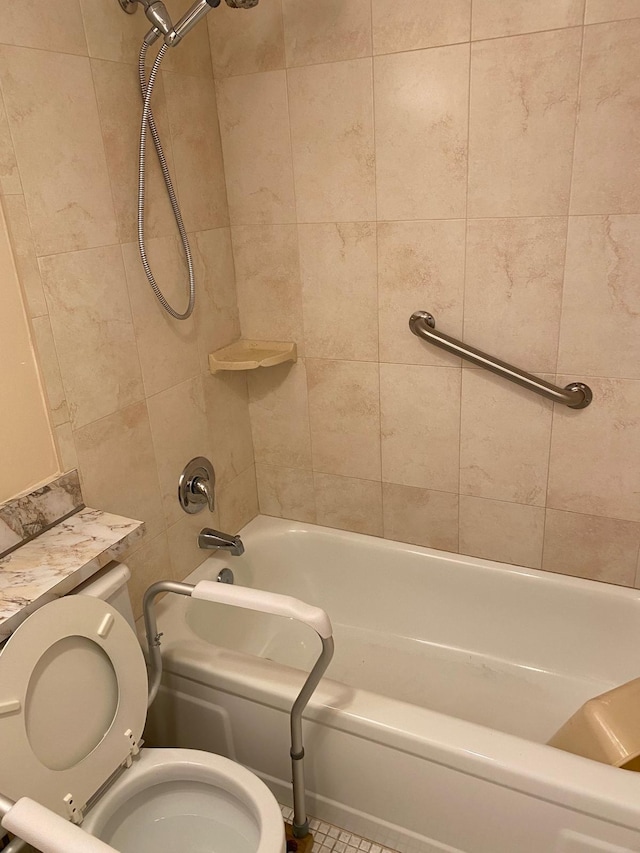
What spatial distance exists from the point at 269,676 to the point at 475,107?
143 cm

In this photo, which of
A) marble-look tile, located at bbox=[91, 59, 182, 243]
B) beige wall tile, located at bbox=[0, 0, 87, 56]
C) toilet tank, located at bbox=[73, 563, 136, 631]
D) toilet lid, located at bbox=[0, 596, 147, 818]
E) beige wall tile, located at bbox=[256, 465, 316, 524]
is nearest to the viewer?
toilet lid, located at bbox=[0, 596, 147, 818]

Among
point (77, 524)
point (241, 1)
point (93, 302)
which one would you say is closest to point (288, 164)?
point (241, 1)

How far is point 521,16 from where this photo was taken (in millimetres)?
1416

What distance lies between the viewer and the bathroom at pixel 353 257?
54.2 inches

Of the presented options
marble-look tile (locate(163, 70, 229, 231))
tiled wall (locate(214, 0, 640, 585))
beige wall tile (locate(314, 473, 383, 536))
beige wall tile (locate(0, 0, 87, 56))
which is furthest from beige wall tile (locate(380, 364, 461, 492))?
beige wall tile (locate(0, 0, 87, 56))

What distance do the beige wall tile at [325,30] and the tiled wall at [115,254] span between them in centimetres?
26

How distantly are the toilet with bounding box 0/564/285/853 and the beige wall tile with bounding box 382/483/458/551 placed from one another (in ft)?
2.95

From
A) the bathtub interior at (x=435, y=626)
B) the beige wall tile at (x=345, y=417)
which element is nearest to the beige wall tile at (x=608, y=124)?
the beige wall tile at (x=345, y=417)

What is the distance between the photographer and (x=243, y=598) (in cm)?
126

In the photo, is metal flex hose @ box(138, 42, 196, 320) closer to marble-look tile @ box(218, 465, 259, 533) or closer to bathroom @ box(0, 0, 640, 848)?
bathroom @ box(0, 0, 640, 848)

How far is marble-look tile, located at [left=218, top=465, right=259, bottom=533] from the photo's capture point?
2.02m

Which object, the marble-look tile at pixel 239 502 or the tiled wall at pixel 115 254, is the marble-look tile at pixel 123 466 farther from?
the marble-look tile at pixel 239 502

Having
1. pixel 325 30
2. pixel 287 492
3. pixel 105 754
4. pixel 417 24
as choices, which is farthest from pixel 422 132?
A: pixel 105 754

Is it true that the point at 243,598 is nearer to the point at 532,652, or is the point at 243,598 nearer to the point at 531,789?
the point at 531,789
